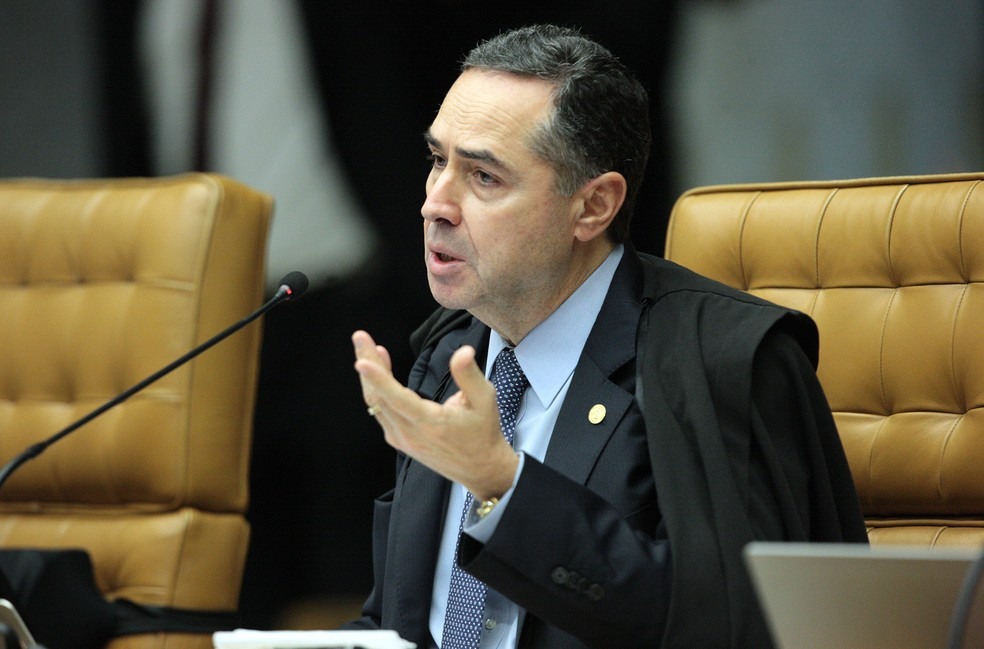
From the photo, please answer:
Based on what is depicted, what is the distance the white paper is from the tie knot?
0.61 m

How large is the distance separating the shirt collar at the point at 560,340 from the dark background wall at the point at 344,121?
0.92 m

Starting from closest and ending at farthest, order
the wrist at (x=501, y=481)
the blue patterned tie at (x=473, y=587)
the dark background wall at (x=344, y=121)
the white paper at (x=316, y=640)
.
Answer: the white paper at (x=316, y=640), the wrist at (x=501, y=481), the blue patterned tie at (x=473, y=587), the dark background wall at (x=344, y=121)

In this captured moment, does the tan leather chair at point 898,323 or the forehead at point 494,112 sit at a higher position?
the forehead at point 494,112

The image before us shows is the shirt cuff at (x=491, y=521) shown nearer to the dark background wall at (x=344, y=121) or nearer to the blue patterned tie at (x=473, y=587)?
the blue patterned tie at (x=473, y=587)

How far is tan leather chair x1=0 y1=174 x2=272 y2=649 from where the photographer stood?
96.6 inches

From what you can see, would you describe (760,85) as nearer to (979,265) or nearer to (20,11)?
(979,265)


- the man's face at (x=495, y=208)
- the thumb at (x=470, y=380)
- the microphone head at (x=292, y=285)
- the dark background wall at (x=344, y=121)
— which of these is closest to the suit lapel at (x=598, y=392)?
the man's face at (x=495, y=208)

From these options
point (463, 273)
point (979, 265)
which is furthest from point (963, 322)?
point (463, 273)

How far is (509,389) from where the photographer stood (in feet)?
6.13

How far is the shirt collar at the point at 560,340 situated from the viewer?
1.86 meters

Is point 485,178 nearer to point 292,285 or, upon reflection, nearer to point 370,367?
point 292,285

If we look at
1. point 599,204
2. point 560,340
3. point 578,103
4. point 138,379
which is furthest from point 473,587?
point 138,379

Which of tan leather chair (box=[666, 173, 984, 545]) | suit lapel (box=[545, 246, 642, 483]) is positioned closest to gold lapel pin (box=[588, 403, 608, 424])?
suit lapel (box=[545, 246, 642, 483])

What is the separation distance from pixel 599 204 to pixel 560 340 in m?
0.23
